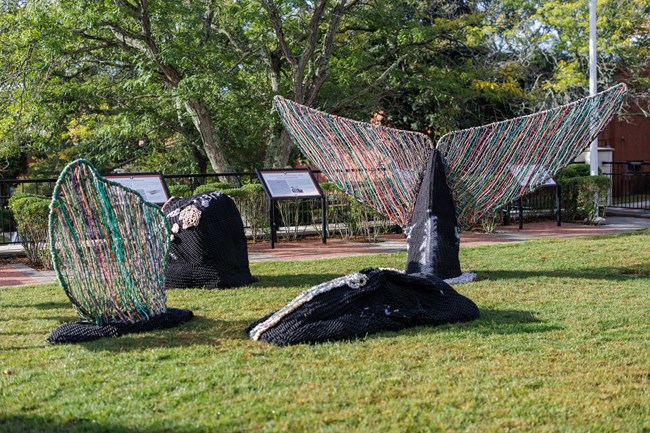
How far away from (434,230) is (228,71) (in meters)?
8.42

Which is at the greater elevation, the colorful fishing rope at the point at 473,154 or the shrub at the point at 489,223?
the colorful fishing rope at the point at 473,154

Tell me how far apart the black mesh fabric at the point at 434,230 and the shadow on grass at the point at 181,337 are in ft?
8.41

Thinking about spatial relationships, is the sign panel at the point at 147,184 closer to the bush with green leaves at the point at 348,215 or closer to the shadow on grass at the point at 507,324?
the bush with green leaves at the point at 348,215

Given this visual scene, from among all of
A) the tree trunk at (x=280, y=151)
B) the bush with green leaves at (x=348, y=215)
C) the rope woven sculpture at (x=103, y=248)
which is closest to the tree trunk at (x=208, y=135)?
the tree trunk at (x=280, y=151)

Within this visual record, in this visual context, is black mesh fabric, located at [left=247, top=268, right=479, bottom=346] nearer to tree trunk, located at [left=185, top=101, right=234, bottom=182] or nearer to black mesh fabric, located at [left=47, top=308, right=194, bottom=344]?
black mesh fabric, located at [left=47, top=308, right=194, bottom=344]

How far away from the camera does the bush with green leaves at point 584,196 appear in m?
15.9

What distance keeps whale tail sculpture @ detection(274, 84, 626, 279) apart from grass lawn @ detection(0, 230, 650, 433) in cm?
117

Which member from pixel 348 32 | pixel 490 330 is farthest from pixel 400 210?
pixel 348 32

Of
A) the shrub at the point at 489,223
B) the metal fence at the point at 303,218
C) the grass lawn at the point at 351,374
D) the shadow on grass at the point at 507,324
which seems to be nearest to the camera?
the grass lawn at the point at 351,374

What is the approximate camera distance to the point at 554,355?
17.4 ft

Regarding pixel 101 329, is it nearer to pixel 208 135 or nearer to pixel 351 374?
pixel 351 374

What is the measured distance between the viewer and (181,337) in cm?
610

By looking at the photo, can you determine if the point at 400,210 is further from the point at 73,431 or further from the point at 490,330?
the point at 73,431

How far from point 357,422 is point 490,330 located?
2347 mm
